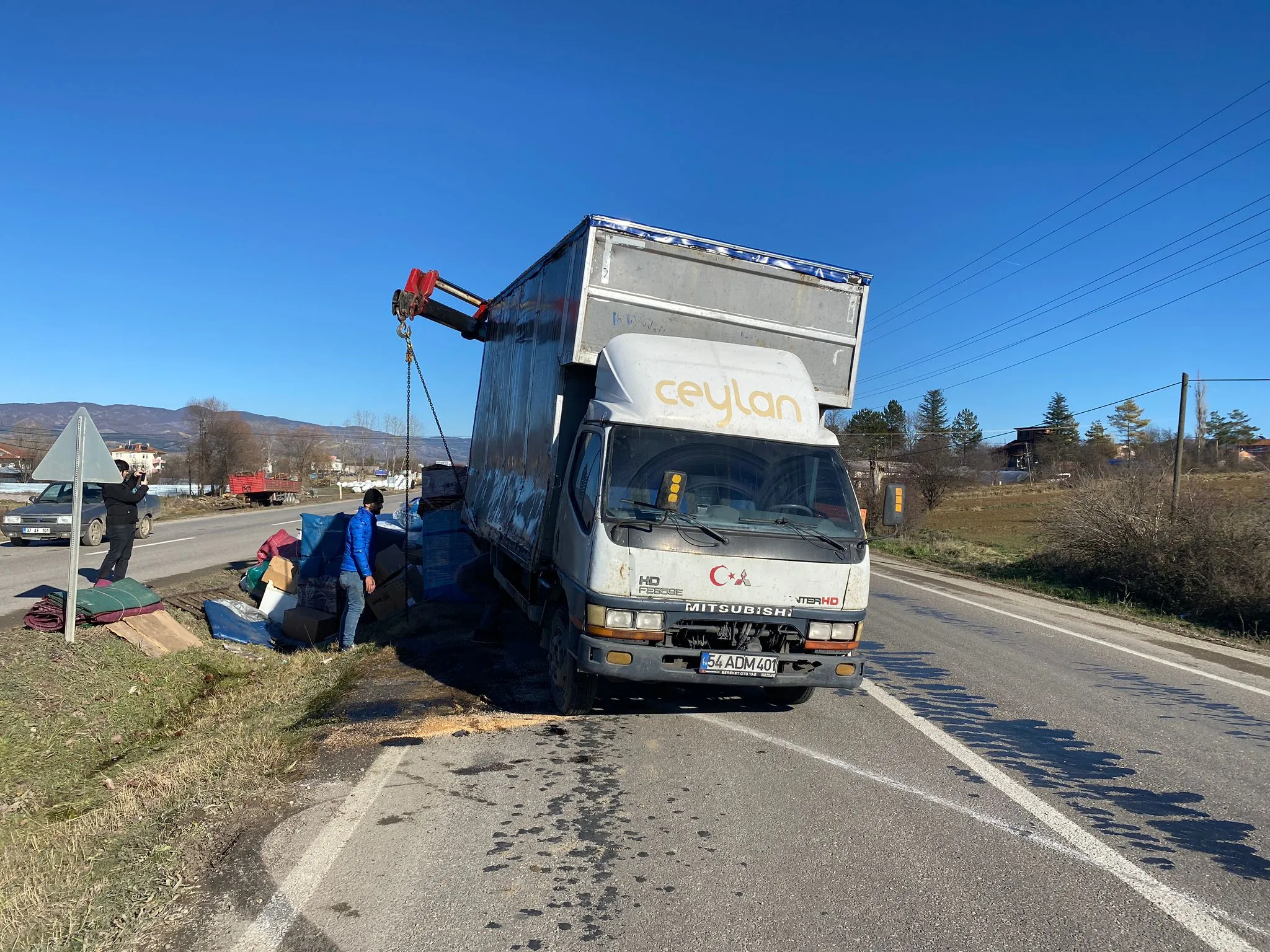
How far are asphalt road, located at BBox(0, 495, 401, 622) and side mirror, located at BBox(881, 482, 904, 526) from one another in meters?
9.90

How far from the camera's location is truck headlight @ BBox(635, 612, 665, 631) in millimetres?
5375

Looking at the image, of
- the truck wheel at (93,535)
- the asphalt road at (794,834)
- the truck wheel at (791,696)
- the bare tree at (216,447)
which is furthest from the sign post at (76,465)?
the bare tree at (216,447)

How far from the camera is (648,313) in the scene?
6719 mm

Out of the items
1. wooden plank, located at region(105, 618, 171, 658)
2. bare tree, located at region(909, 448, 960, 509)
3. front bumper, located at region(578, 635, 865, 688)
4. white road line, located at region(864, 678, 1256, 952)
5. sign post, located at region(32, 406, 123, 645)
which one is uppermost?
bare tree, located at region(909, 448, 960, 509)

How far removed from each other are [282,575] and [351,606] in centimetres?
295

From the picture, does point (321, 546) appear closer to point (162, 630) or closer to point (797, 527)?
point (162, 630)

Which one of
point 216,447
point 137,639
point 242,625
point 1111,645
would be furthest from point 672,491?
point 216,447

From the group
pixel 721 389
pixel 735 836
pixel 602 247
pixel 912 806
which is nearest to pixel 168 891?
pixel 735 836

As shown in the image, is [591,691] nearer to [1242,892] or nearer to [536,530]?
[536,530]

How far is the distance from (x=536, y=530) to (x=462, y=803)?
102 inches

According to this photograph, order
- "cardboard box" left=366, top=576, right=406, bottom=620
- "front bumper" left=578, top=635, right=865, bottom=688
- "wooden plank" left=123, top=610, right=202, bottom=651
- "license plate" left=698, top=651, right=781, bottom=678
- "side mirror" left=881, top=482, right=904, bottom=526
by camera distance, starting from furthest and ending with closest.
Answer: "cardboard box" left=366, top=576, right=406, bottom=620 → "wooden plank" left=123, top=610, right=202, bottom=651 → "side mirror" left=881, top=482, right=904, bottom=526 → "license plate" left=698, top=651, right=781, bottom=678 → "front bumper" left=578, top=635, right=865, bottom=688

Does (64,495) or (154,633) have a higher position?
(64,495)

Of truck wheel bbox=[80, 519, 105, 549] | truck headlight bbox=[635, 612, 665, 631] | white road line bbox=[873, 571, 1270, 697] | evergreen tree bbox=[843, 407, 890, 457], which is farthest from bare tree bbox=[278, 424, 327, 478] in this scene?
truck headlight bbox=[635, 612, 665, 631]

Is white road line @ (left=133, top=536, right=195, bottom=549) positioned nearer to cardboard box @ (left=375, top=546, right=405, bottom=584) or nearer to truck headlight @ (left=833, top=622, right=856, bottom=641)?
cardboard box @ (left=375, top=546, right=405, bottom=584)
